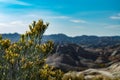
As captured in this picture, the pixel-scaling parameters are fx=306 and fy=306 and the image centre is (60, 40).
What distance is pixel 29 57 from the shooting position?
44.2 ft

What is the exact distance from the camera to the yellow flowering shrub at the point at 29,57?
12648mm

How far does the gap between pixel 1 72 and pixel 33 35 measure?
2245mm

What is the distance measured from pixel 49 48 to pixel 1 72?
2.36 meters

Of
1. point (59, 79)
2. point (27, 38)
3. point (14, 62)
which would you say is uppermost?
point (27, 38)

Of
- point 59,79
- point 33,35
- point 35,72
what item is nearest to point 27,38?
point 33,35

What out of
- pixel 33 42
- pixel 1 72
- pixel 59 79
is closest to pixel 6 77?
pixel 1 72

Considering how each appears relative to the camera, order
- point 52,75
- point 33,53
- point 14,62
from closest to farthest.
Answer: point 14,62, point 33,53, point 52,75

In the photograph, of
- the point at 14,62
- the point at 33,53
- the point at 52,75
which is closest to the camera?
the point at 14,62

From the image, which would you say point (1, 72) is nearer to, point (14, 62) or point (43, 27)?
point (14, 62)

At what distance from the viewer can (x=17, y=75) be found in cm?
1273

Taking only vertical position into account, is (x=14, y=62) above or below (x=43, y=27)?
below

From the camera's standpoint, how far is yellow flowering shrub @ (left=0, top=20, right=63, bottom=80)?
12.6 metres

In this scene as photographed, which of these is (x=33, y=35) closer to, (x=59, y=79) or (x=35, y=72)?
(x=35, y=72)

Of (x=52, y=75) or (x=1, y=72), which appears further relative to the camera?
(x=52, y=75)
